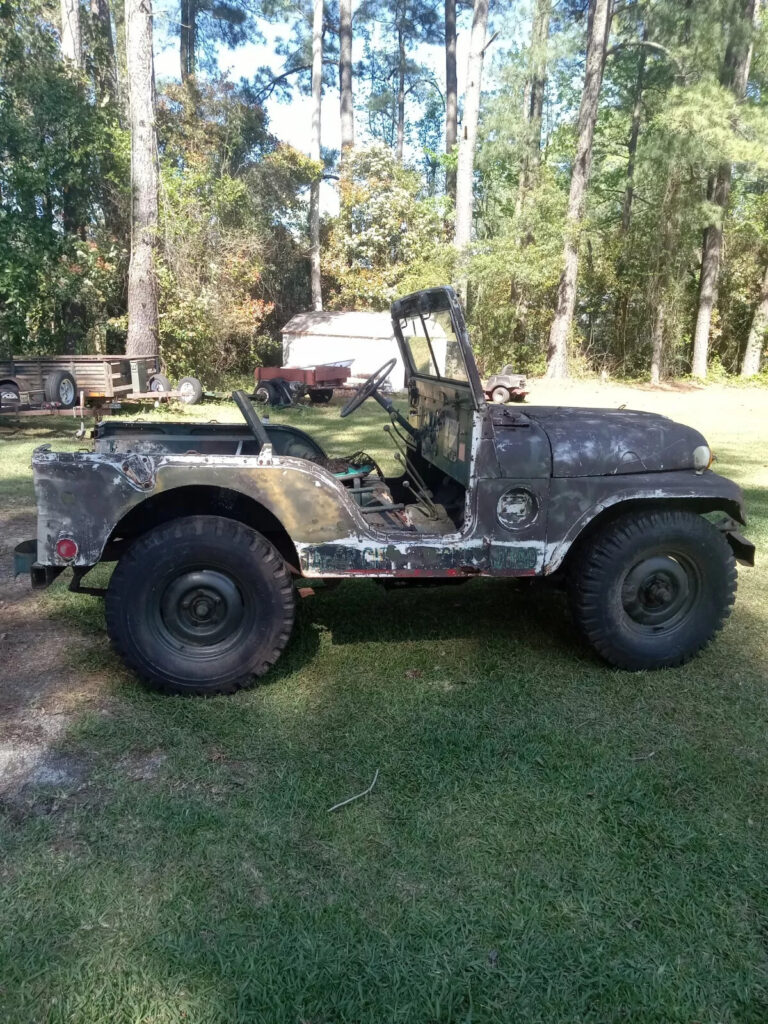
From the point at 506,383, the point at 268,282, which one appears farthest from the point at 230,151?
the point at 506,383

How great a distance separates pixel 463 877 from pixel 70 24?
19.2m

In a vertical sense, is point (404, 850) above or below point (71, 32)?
below

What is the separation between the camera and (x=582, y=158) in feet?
60.2

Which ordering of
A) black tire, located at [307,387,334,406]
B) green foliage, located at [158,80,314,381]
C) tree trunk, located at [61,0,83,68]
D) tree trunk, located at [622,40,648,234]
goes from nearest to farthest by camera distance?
green foliage, located at [158,80,314,381] < black tire, located at [307,387,334,406] < tree trunk, located at [61,0,83,68] < tree trunk, located at [622,40,648,234]

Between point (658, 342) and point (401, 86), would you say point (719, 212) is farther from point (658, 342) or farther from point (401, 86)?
point (401, 86)

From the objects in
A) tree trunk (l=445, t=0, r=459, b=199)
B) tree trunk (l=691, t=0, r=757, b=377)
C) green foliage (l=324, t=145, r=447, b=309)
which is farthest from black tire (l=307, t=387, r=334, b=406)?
tree trunk (l=445, t=0, r=459, b=199)

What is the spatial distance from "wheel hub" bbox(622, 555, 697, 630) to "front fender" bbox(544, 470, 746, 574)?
337mm

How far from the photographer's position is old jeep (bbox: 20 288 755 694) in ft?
10.2

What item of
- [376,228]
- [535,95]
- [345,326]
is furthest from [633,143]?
[345,326]

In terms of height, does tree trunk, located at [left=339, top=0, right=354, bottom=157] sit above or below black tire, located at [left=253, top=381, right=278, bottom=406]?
above

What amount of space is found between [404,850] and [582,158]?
19568 mm

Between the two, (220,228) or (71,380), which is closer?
(71,380)

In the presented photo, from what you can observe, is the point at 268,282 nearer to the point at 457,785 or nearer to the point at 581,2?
the point at 581,2

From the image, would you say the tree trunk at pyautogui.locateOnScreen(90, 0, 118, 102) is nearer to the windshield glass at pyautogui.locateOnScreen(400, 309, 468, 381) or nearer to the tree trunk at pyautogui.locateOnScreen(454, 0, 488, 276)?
the tree trunk at pyautogui.locateOnScreen(454, 0, 488, 276)
